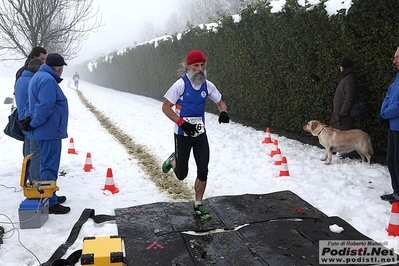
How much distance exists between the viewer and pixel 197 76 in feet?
15.8

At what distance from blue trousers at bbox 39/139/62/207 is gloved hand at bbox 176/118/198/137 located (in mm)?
1988

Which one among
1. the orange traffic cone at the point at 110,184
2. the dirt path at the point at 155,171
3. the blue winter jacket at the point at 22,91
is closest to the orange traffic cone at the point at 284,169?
the dirt path at the point at 155,171

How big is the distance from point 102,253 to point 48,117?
7.93ft

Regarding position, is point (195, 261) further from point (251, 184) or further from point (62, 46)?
point (62, 46)

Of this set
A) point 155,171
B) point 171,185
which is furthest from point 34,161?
point 155,171

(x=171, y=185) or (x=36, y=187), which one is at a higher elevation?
(x=36, y=187)

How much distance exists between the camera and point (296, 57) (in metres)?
9.44

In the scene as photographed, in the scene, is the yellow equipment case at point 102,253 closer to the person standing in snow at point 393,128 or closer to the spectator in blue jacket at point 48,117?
the spectator in blue jacket at point 48,117

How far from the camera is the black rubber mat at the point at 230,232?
158 inches

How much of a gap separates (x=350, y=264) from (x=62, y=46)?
71.9ft

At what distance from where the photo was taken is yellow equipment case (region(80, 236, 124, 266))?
12.1 ft

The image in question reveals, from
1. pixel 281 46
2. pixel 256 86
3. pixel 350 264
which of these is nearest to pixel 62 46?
pixel 256 86

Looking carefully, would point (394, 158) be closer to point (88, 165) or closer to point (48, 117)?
point (48, 117)

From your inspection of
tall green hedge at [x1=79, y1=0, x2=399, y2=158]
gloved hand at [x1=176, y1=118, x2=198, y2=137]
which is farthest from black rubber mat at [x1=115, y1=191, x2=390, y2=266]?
tall green hedge at [x1=79, y1=0, x2=399, y2=158]
